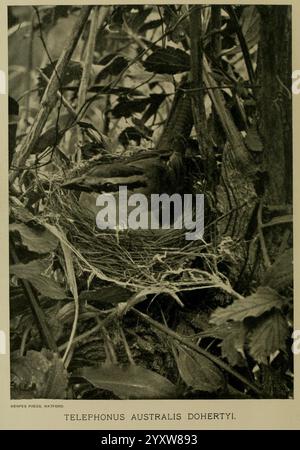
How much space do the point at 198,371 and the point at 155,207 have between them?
0.23 m

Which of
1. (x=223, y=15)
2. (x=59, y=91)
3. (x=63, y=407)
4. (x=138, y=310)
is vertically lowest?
(x=63, y=407)

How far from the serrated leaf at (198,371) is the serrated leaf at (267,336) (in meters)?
0.06

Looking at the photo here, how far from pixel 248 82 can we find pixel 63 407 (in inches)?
20.2

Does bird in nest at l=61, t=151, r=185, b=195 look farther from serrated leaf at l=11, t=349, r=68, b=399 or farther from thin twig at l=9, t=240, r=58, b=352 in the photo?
serrated leaf at l=11, t=349, r=68, b=399

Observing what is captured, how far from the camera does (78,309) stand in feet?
2.75

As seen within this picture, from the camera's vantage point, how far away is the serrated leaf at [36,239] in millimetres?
830

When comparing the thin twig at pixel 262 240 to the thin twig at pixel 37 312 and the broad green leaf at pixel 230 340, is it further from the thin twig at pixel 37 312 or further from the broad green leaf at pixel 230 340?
the thin twig at pixel 37 312

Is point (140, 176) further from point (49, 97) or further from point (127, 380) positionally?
point (127, 380)

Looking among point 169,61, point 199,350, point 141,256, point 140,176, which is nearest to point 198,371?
point 199,350

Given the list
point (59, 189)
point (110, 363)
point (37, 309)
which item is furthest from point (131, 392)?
point (59, 189)

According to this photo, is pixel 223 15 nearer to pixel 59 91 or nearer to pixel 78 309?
pixel 59 91

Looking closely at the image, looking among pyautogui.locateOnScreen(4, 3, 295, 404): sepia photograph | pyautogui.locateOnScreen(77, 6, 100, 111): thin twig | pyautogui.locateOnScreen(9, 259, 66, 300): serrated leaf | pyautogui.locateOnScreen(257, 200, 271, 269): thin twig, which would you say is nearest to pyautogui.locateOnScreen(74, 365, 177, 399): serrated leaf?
pyautogui.locateOnScreen(4, 3, 295, 404): sepia photograph

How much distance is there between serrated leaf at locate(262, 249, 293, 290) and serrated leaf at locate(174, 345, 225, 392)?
0.13 meters

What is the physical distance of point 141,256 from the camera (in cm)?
83
